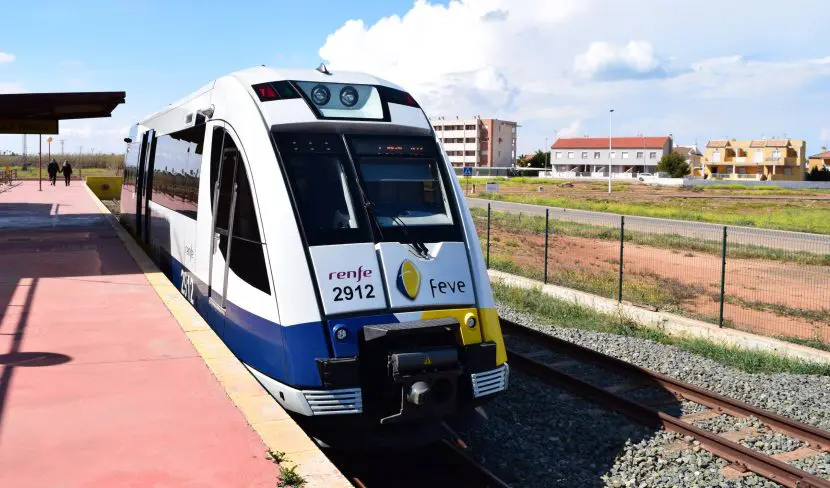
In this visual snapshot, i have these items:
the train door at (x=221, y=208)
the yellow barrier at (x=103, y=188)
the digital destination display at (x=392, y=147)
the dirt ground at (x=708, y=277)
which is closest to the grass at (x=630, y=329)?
the dirt ground at (x=708, y=277)

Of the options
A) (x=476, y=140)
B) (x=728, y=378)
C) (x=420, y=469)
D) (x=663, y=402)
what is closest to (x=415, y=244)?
(x=420, y=469)

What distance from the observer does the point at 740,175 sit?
131500 mm

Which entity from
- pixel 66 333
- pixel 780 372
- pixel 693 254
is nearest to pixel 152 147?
pixel 66 333

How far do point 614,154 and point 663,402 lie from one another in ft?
471

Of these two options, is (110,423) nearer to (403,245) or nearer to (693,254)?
(403,245)

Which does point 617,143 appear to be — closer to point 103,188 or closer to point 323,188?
point 103,188

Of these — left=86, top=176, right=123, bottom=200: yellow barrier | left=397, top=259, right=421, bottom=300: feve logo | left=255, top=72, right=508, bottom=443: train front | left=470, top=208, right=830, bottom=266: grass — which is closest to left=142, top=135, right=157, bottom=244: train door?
left=255, top=72, right=508, bottom=443: train front

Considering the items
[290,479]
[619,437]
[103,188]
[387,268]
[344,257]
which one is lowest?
[619,437]

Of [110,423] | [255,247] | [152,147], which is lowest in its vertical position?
[110,423]

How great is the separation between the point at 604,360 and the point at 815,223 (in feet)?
110

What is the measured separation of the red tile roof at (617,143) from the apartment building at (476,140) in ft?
45.4

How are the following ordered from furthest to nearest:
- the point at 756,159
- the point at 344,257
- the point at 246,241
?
the point at 756,159 < the point at 246,241 < the point at 344,257

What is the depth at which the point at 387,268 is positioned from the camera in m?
7.00

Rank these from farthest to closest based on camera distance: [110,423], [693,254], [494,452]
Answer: [693,254]
[494,452]
[110,423]
